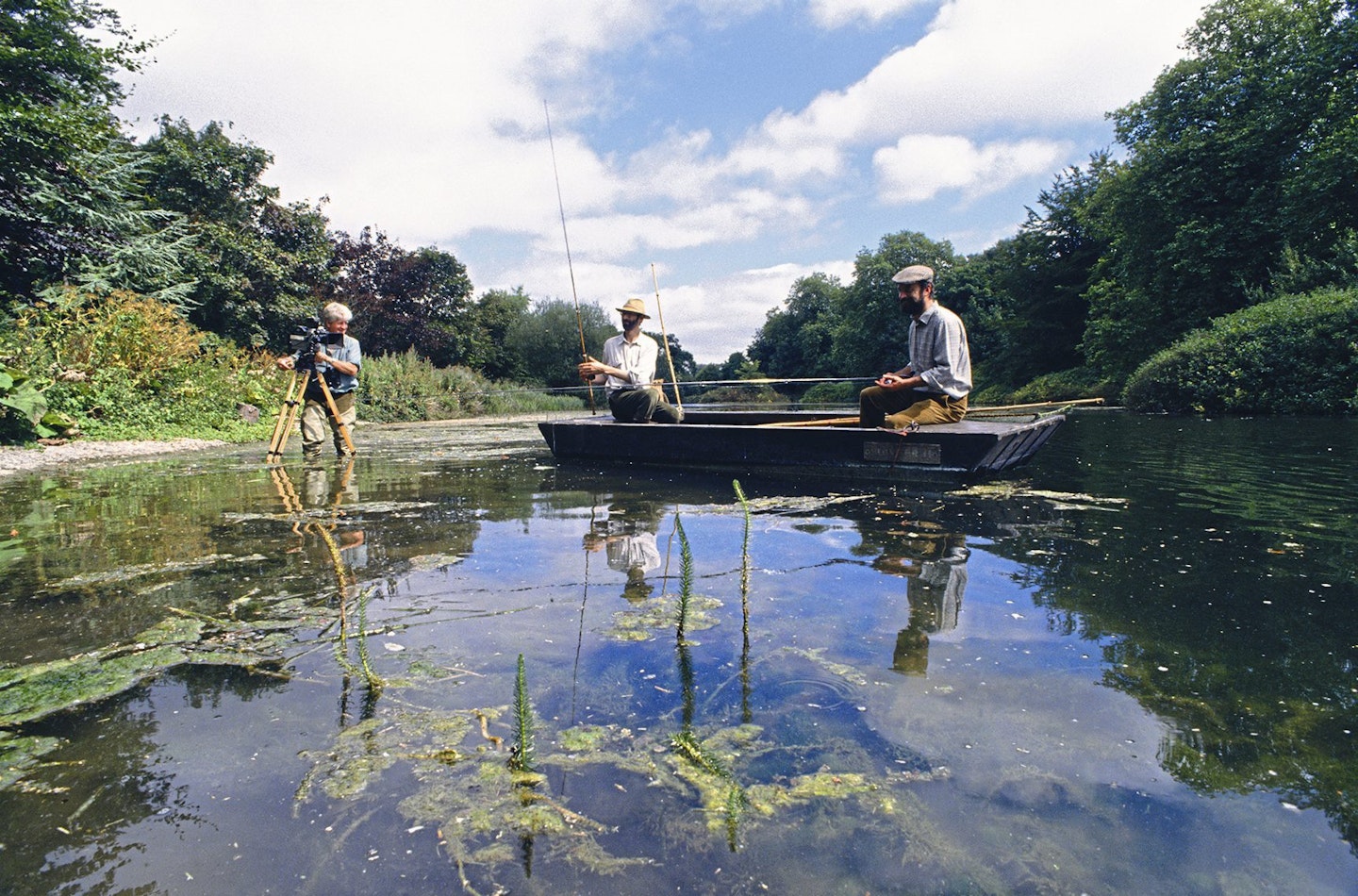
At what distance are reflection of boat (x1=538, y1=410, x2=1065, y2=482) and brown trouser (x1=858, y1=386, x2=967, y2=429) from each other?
0.51 feet

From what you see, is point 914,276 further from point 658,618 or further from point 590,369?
point 658,618

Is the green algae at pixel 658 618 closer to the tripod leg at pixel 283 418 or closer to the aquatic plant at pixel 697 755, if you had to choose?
the aquatic plant at pixel 697 755

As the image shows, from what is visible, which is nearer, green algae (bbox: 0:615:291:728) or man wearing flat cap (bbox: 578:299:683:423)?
green algae (bbox: 0:615:291:728)

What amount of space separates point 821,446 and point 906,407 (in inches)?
34.1

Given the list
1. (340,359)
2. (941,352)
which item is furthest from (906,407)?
(340,359)

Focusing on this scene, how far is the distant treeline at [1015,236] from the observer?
16828 mm

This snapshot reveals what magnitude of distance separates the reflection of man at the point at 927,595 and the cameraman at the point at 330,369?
6.82m

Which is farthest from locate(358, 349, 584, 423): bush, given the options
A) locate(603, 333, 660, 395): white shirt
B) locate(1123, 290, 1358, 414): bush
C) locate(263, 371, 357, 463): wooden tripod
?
locate(1123, 290, 1358, 414): bush

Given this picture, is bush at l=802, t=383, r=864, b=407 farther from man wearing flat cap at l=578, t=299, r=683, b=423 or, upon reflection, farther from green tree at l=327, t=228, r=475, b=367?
man wearing flat cap at l=578, t=299, r=683, b=423

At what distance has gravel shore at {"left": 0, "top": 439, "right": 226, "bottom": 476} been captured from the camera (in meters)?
8.57

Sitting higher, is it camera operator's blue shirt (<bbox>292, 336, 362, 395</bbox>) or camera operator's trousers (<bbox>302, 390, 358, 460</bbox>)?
camera operator's blue shirt (<bbox>292, 336, 362, 395</bbox>)

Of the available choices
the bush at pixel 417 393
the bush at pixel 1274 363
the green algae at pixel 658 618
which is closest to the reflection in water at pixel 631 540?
the green algae at pixel 658 618

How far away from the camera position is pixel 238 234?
926 inches

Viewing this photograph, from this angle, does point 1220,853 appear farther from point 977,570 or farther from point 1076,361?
point 1076,361
